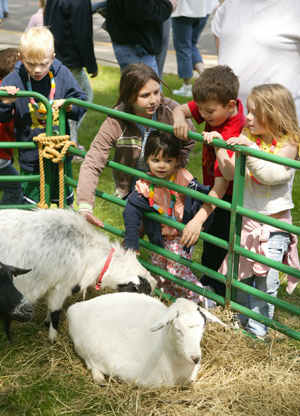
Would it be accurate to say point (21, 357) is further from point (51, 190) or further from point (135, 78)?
point (135, 78)

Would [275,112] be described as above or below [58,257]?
above

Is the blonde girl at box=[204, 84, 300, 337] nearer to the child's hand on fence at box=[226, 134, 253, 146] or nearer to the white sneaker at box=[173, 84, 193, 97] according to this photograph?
the child's hand on fence at box=[226, 134, 253, 146]

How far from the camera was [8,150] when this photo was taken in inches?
214

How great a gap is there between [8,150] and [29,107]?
0.68 meters

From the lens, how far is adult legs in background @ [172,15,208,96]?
30.4 feet

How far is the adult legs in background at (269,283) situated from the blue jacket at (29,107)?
5.94 feet

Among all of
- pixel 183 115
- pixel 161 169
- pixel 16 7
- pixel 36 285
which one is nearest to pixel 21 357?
pixel 36 285

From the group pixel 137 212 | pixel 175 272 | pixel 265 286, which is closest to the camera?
pixel 265 286

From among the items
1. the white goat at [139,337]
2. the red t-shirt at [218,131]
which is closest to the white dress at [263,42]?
the red t-shirt at [218,131]

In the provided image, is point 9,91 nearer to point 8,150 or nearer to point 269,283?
point 8,150

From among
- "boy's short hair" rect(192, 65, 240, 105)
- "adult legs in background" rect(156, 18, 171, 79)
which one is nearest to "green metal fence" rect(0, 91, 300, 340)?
"boy's short hair" rect(192, 65, 240, 105)

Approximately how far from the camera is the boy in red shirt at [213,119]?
3.92m

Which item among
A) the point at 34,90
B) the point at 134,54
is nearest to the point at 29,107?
the point at 34,90

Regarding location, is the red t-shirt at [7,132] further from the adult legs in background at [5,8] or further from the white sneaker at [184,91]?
the adult legs in background at [5,8]
